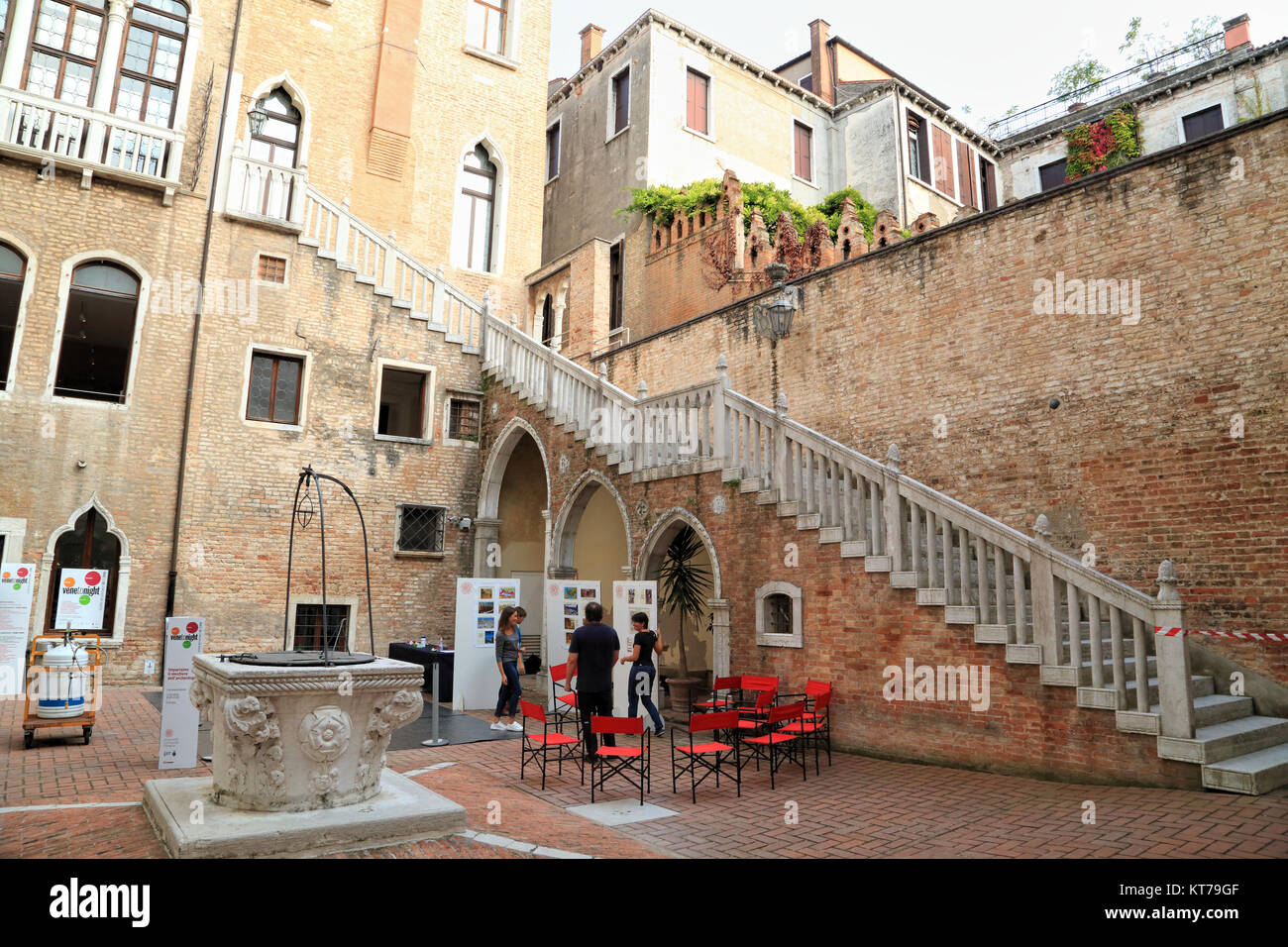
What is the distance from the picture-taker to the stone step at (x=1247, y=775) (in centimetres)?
602

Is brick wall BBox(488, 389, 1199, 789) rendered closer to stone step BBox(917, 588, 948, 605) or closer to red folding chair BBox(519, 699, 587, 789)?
stone step BBox(917, 588, 948, 605)

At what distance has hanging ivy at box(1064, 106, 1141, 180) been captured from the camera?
2197 cm

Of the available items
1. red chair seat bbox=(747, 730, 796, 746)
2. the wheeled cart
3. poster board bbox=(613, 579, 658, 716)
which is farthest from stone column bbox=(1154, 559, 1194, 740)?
the wheeled cart

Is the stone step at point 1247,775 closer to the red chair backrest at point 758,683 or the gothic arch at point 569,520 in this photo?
the red chair backrest at point 758,683

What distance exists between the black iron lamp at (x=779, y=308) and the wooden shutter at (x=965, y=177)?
56.4ft

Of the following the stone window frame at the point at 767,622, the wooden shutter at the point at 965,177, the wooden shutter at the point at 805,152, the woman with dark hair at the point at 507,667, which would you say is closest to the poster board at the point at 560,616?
the woman with dark hair at the point at 507,667

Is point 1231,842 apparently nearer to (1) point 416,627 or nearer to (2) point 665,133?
(1) point 416,627

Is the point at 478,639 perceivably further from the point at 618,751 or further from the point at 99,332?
the point at 99,332

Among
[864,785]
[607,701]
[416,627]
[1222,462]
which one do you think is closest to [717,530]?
[607,701]

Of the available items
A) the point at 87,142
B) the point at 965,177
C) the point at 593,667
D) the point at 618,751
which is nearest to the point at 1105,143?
the point at 965,177

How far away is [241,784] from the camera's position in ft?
17.6

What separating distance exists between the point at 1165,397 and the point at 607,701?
688cm

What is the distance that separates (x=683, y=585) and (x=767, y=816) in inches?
215
